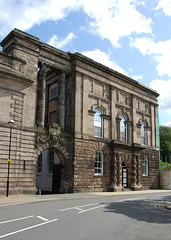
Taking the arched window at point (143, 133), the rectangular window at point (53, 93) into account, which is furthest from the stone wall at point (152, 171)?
the rectangular window at point (53, 93)

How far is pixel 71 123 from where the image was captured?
74.3ft

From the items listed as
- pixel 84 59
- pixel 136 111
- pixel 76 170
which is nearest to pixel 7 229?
pixel 76 170

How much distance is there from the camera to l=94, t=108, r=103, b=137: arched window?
2464 centimetres

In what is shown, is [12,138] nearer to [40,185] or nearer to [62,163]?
[62,163]

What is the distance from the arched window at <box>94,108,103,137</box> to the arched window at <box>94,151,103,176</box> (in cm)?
190

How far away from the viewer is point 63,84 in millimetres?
23172

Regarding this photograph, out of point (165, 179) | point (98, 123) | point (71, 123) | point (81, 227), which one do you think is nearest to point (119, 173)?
point (98, 123)

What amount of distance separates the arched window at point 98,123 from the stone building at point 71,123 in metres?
0.10

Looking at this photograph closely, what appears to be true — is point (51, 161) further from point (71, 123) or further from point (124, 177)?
point (124, 177)

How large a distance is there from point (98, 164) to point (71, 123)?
506cm

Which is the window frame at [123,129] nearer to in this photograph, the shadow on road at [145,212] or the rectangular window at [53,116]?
the rectangular window at [53,116]

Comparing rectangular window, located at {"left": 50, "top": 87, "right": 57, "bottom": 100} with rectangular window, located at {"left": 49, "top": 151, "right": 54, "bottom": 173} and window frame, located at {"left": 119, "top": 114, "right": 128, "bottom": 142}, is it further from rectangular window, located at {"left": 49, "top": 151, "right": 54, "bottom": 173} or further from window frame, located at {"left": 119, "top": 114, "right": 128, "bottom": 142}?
window frame, located at {"left": 119, "top": 114, "right": 128, "bottom": 142}

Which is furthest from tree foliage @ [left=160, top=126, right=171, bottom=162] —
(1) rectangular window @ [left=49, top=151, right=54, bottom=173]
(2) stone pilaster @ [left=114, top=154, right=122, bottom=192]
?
(1) rectangular window @ [left=49, top=151, right=54, bottom=173]

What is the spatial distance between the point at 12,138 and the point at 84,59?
427 inches
